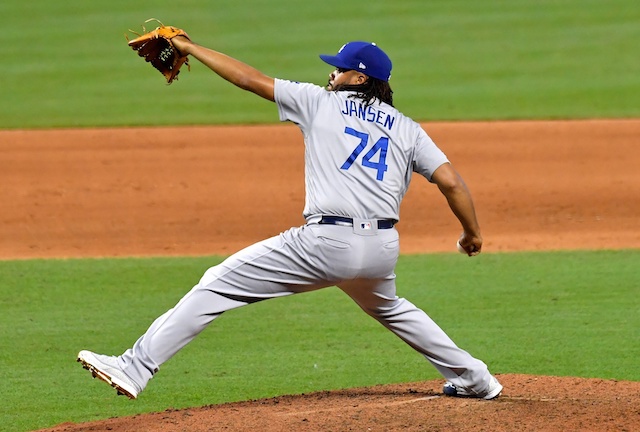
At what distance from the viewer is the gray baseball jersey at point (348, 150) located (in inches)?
203

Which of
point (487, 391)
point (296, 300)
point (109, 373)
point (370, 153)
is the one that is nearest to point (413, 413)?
point (487, 391)

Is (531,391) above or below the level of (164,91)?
below

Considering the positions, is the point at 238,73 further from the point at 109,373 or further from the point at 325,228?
the point at 109,373

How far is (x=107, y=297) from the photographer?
27.4 feet

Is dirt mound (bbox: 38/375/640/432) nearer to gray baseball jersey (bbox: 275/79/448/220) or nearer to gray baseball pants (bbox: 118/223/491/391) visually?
gray baseball pants (bbox: 118/223/491/391)

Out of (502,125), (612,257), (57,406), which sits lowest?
(57,406)

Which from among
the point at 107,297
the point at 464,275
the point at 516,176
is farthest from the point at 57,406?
the point at 516,176

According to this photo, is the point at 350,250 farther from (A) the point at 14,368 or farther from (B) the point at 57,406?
(A) the point at 14,368

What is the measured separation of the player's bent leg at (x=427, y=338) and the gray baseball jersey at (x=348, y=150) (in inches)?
20.0

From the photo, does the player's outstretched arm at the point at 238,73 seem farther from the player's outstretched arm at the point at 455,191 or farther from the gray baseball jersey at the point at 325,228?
the player's outstretched arm at the point at 455,191

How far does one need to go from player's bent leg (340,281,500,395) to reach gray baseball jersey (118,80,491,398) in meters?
0.25

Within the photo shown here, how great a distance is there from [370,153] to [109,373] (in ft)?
5.13

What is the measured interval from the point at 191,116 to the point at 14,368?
9922 millimetres

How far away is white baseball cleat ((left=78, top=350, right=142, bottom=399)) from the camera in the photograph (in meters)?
5.12
